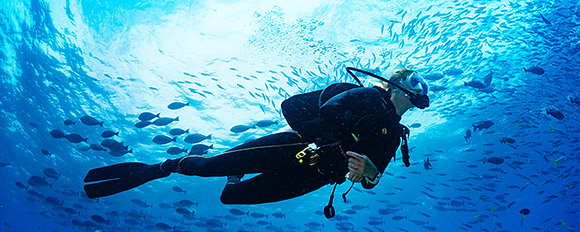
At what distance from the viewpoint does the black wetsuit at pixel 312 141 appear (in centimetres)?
234

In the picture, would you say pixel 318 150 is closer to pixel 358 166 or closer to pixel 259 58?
pixel 358 166

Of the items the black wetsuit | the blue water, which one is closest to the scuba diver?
the black wetsuit

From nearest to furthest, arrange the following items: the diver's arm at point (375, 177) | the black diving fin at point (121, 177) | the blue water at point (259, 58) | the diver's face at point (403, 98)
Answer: the diver's arm at point (375, 177)
the diver's face at point (403, 98)
the black diving fin at point (121, 177)
the blue water at point (259, 58)

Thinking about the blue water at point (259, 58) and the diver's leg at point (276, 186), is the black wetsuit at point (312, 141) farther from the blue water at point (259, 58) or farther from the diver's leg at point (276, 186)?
the blue water at point (259, 58)

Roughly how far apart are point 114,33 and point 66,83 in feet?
20.3

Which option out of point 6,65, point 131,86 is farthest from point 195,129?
point 6,65

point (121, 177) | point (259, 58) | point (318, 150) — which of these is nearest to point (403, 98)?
point (318, 150)

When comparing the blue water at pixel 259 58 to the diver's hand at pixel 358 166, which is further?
the blue water at pixel 259 58

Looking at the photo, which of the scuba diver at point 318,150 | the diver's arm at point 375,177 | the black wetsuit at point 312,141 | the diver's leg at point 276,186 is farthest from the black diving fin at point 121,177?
the diver's arm at point 375,177

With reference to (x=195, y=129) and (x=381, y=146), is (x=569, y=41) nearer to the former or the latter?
(x=381, y=146)

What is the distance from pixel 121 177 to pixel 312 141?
242cm

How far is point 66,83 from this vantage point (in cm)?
1602


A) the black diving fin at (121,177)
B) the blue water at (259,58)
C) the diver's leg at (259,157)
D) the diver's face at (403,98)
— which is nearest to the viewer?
the diver's leg at (259,157)

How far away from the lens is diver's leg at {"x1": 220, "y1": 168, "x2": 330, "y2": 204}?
2844 mm
